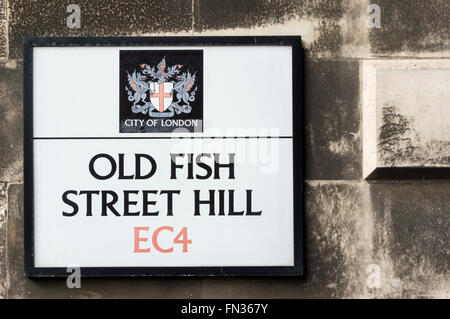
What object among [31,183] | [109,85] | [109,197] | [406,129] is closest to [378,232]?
[406,129]

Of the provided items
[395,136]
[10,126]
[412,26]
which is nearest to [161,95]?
[10,126]

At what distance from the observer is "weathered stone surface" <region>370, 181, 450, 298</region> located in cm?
517

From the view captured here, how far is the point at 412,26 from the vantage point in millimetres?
5215

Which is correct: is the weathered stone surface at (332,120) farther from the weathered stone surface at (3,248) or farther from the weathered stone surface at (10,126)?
the weathered stone surface at (3,248)

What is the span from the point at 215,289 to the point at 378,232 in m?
1.56

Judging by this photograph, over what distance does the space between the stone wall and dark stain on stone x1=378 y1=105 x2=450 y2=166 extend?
208mm

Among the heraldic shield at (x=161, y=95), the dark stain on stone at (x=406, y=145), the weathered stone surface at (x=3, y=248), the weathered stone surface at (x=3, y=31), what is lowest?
the weathered stone surface at (x=3, y=248)

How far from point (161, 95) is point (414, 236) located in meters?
2.60

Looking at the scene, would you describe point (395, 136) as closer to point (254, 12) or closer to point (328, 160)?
point (328, 160)

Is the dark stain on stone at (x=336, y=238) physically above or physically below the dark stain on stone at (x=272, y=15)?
below

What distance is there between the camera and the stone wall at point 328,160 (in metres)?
5.17

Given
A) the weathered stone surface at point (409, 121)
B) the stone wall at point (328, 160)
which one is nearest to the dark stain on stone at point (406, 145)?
the weathered stone surface at point (409, 121)

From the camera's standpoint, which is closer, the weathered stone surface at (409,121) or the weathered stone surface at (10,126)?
the weathered stone surface at (409,121)
